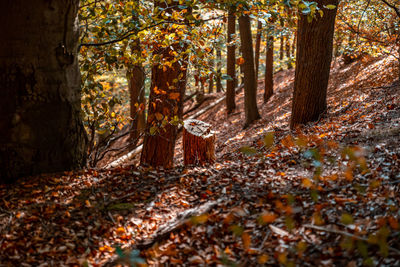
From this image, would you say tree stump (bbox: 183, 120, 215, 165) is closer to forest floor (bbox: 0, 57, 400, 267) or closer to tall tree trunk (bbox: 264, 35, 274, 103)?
forest floor (bbox: 0, 57, 400, 267)

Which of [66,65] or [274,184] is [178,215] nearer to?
[274,184]

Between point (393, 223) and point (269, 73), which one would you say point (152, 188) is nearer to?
point (393, 223)

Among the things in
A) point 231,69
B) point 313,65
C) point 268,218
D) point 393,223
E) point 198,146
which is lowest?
point 198,146

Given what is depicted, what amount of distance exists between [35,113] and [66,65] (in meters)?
0.67

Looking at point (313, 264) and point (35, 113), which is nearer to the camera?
point (313, 264)

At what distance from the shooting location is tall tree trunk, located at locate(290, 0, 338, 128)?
7.38m

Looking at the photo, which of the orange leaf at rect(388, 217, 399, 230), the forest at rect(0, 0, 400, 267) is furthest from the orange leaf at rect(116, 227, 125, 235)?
the orange leaf at rect(388, 217, 399, 230)

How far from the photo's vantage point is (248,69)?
12031 millimetres

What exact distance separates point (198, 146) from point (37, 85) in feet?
10.5

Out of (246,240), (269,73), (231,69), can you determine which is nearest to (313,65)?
(246,240)

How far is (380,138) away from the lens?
5.23 metres

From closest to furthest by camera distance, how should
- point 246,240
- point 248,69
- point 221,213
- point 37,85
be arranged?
point 246,240 < point 221,213 < point 37,85 < point 248,69

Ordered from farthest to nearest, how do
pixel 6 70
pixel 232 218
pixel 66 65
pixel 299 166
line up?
pixel 299 166
pixel 66 65
pixel 6 70
pixel 232 218

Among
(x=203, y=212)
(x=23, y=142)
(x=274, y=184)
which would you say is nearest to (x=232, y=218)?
(x=203, y=212)
